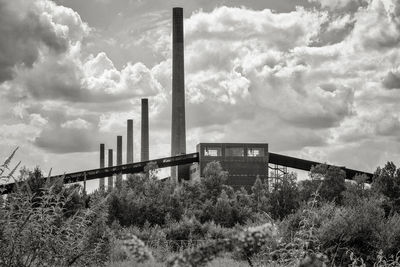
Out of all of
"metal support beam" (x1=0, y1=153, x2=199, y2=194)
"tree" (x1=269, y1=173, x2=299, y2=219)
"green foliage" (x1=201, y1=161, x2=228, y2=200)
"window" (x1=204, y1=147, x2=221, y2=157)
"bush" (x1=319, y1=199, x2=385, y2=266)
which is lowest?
"bush" (x1=319, y1=199, x2=385, y2=266)

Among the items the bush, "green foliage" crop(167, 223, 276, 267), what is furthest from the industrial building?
"green foliage" crop(167, 223, 276, 267)

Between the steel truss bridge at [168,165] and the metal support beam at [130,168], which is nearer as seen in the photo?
the metal support beam at [130,168]

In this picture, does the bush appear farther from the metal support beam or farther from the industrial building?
the industrial building

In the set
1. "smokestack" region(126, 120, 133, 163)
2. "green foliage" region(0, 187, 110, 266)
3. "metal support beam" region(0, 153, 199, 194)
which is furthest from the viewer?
"smokestack" region(126, 120, 133, 163)

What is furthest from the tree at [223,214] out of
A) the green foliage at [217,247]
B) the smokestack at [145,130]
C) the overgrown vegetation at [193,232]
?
the green foliage at [217,247]

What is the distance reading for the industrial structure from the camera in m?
73.1

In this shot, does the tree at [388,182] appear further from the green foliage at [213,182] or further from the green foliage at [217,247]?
the green foliage at [217,247]

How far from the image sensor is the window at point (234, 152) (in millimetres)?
81312

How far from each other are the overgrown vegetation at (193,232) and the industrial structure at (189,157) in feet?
77.9

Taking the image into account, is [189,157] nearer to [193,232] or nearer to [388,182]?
[388,182]

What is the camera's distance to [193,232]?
94.7 ft

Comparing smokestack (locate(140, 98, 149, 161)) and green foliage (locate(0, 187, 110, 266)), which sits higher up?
smokestack (locate(140, 98, 149, 161))

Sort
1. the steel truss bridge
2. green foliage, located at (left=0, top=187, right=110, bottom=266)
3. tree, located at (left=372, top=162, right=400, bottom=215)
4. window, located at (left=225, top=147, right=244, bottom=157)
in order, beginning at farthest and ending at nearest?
window, located at (left=225, top=147, right=244, bottom=157) → the steel truss bridge → tree, located at (left=372, top=162, right=400, bottom=215) → green foliage, located at (left=0, top=187, right=110, bottom=266)

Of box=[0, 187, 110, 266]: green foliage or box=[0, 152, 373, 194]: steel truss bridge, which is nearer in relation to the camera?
box=[0, 187, 110, 266]: green foliage
